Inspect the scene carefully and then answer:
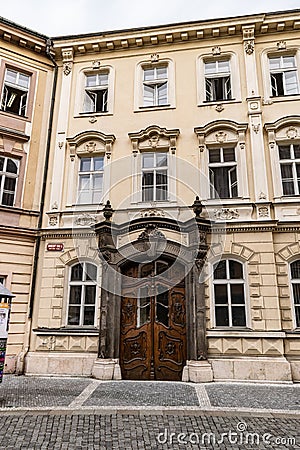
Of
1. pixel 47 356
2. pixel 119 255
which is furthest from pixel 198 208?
pixel 47 356

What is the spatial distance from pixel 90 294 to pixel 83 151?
4.54 metres

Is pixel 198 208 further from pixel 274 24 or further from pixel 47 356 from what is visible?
pixel 274 24

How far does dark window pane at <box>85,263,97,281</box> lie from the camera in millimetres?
9641

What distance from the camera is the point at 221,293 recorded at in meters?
8.98

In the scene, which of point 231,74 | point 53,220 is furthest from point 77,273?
point 231,74

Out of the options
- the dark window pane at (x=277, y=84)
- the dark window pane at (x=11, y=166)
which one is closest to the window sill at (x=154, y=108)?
the dark window pane at (x=277, y=84)

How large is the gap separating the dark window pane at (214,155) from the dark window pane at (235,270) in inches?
124

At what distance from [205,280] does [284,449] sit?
495 centimetres

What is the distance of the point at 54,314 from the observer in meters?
9.39

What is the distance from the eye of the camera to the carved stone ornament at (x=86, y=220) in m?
9.95

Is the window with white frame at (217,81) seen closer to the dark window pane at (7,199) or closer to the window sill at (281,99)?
the window sill at (281,99)

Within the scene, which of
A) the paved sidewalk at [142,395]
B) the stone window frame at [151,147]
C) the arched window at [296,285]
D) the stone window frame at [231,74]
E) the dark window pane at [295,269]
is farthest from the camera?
the stone window frame at [231,74]

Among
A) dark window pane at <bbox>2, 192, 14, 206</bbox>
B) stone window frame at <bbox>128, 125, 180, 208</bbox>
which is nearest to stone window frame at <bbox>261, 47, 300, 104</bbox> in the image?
stone window frame at <bbox>128, 125, 180, 208</bbox>

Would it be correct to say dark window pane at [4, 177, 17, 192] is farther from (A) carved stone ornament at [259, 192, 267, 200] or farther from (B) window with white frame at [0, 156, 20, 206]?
(A) carved stone ornament at [259, 192, 267, 200]
